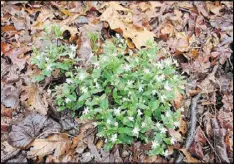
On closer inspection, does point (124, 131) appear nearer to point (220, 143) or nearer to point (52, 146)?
point (52, 146)

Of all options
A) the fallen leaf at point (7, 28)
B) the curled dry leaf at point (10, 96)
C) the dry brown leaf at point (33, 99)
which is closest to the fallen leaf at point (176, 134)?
the dry brown leaf at point (33, 99)

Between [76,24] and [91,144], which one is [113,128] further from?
[76,24]

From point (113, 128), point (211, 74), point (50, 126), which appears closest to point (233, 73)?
point (211, 74)

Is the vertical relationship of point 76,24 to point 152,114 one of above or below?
above

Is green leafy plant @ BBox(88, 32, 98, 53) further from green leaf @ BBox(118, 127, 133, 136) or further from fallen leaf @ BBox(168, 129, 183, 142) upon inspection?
fallen leaf @ BBox(168, 129, 183, 142)

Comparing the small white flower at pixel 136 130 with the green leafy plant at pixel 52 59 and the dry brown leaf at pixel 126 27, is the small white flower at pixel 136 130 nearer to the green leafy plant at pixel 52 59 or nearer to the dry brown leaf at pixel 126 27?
the green leafy plant at pixel 52 59

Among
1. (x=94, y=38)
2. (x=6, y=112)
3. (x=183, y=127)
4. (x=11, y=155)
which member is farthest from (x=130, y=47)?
(x=11, y=155)

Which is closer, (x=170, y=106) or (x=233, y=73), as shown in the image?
(x=170, y=106)
